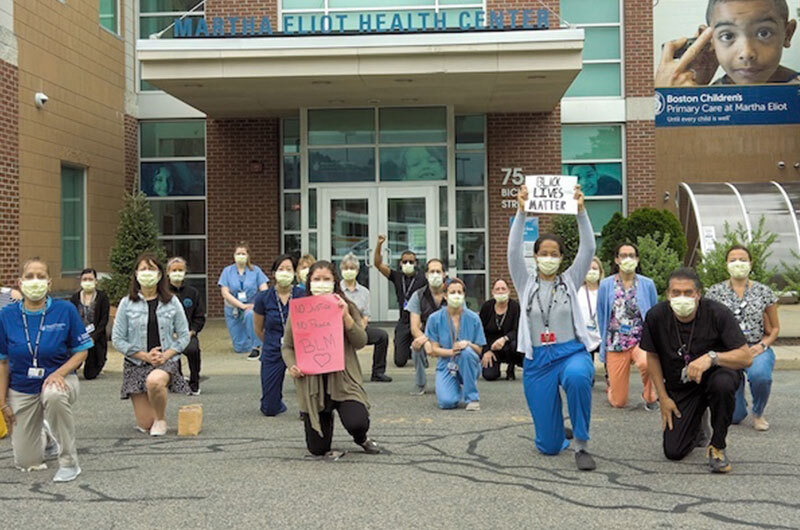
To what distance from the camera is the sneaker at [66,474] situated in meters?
6.81

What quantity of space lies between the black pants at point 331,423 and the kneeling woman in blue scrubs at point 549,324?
1.42 meters

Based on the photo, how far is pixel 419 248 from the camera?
2014 cm

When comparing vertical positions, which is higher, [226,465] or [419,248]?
[419,248]

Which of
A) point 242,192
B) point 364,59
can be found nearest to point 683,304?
point 364,59

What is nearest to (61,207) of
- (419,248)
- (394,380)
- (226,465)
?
(419,248)

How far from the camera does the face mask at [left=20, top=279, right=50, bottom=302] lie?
7152 mm

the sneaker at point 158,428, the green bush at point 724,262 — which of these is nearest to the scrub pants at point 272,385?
the sneaker at point 158,428

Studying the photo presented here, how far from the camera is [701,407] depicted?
289 inches

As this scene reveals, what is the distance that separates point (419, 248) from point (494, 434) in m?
11.8

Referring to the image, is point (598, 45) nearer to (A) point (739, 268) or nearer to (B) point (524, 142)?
(B) point (524, 142)

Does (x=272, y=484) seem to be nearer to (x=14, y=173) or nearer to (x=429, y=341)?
(x=429, y=341)

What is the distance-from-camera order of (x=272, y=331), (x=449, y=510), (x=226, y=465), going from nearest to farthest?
1. (x=449, y=510)
2. (x=226, y=465)
3. (x=272, y=331)

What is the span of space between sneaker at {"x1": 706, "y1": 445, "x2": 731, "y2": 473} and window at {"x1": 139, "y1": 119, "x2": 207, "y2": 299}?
1655cm

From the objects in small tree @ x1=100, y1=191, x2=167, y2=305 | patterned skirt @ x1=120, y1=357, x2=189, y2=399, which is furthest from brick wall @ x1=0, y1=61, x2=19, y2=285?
patterned skirt @ x1=120, y1=357, x2=189, y2=399
